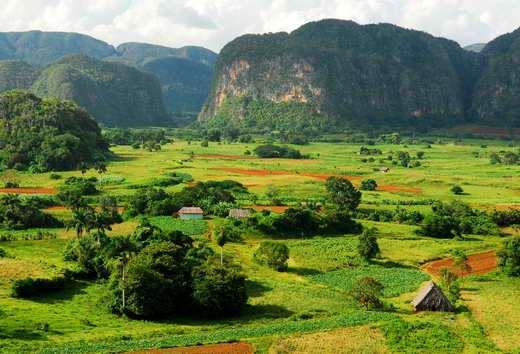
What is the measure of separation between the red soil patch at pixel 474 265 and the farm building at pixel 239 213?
72.3ft

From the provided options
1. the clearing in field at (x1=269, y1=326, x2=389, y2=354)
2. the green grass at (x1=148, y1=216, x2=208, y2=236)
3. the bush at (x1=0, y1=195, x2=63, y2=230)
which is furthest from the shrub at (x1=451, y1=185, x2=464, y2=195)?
the clearing in field at (x1=269, y1=326, x2=389, y2=354)

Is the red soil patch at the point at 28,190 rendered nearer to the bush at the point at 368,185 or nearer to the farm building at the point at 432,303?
the bush at the point at 368,185

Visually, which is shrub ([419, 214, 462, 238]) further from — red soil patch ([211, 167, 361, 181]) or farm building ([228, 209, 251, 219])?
red soil patch ([211, 167, 361, 181])

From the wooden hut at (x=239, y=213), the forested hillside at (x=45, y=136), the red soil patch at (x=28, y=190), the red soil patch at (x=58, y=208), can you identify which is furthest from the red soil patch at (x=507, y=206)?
the forested hillside at (x=45, y=136)

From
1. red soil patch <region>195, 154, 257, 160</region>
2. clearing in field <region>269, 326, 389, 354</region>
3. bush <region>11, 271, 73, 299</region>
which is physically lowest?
clearing in field <region>269, 326, 389, 354</region>

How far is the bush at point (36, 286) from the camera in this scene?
46.8m

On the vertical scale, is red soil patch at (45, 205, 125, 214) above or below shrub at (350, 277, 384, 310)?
above

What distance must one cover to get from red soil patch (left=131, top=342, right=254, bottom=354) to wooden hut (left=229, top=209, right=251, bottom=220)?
35838mm

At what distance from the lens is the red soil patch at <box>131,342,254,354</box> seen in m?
37.2

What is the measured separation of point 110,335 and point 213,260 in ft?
45.7

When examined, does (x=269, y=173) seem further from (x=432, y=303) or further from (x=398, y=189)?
(x=432, y=303)

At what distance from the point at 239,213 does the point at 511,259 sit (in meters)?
30.2

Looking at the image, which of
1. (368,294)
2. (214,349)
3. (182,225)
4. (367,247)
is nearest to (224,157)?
(182,225)

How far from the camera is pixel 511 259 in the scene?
58.2 metres
